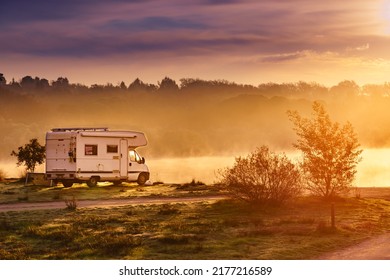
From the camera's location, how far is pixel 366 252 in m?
17.2

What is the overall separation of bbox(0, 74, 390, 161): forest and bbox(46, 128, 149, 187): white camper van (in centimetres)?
735

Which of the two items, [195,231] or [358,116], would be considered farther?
[358,116]

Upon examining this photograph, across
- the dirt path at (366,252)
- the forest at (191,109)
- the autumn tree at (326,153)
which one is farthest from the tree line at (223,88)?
the dirt path at (366,252)

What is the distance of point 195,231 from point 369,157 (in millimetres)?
48540

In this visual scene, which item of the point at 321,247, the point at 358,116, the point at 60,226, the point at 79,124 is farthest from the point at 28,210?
the point at 79,124

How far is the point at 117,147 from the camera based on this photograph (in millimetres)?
35062

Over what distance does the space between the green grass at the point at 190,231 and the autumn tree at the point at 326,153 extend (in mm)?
1087

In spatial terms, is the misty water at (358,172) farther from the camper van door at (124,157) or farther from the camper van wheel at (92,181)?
the camper van wheel at (92,181)

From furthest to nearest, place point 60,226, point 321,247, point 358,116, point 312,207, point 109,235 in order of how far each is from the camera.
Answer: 1. point 358,116
2. point 312,207
3. point 60,226
4. point 109,235
5. point 321,247

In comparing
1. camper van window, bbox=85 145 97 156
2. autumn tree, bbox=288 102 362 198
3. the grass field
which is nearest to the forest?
autumn tree, bbox=288 102 362 198

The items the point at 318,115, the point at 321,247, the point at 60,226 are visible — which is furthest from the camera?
the point at 318,115
